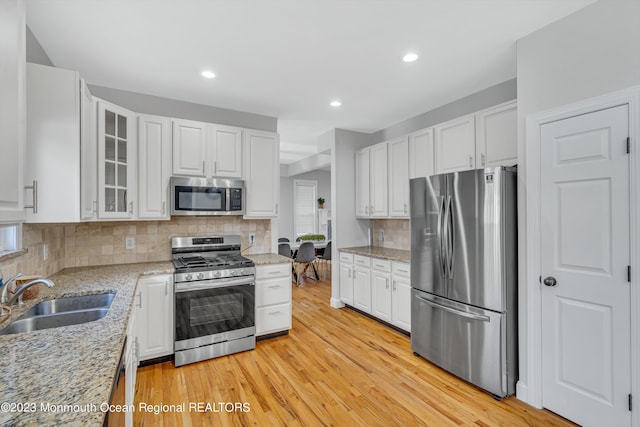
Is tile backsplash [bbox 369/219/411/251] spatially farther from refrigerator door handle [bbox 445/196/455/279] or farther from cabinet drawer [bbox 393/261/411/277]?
refrigerator door handle [bbox 445/196/455/279]

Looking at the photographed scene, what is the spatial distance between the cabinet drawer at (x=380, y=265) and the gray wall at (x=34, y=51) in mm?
3607

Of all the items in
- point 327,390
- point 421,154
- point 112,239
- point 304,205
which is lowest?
point 327,390

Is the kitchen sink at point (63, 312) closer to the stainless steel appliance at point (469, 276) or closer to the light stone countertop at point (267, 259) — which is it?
the light stone countertop at point (267, 259)

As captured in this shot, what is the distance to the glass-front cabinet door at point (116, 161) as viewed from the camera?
8.02ft

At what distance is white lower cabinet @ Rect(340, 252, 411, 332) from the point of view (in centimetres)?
335

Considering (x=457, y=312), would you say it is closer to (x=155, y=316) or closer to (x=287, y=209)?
(x=155, y=316)

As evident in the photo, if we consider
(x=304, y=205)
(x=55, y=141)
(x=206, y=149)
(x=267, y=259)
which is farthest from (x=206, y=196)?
Result: (x=304, y=205)

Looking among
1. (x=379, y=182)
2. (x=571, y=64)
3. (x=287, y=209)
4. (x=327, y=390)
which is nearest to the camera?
(x=571, y=64)

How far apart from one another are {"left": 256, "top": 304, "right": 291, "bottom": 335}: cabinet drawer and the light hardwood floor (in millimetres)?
145

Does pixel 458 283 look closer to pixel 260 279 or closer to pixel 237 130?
pixel 260 279

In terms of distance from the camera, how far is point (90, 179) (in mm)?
2232

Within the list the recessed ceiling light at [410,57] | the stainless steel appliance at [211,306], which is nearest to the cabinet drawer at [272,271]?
the stainless steel appliance at [211,306]

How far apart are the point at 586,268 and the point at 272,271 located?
2.65 m

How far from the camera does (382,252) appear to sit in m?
3.94
